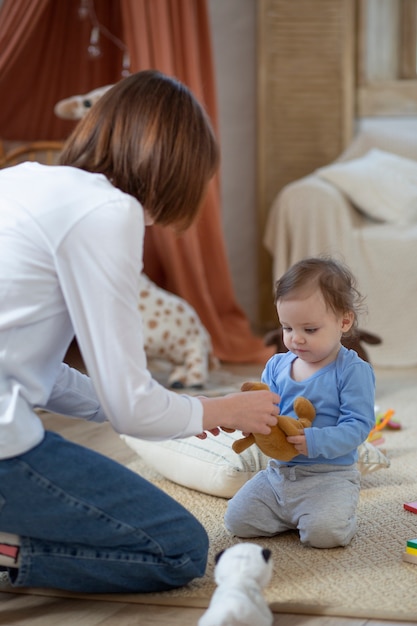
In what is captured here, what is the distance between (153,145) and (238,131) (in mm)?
2943

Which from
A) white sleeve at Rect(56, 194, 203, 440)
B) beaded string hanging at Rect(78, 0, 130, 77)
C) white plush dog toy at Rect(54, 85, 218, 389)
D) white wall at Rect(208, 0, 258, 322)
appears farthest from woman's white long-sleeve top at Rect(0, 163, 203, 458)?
white wall at Rect(208, 0, 258, 322)

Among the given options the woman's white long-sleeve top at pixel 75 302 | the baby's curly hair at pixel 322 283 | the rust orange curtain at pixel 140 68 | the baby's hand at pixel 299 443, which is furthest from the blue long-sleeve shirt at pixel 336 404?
the rust orange curtain at pixel 140 68

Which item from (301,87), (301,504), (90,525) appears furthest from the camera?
(301,87)

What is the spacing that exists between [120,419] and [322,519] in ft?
1.61

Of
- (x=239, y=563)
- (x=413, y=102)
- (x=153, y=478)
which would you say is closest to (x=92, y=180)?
(x=239, y=563)

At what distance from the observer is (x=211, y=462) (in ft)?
6.35

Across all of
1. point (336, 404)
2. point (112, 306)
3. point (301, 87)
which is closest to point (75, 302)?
point (112, 306)

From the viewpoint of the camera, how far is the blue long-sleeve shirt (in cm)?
162

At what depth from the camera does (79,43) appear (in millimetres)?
3553

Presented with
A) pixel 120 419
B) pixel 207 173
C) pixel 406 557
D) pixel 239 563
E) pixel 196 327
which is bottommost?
pixel 196 327

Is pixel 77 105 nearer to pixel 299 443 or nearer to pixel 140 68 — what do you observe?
pixel 140 68

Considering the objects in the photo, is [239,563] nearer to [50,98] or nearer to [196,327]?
[196,327]

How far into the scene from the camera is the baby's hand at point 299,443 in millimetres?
1592

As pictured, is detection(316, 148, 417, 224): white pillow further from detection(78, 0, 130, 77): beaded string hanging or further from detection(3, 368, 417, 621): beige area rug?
detection(3, 368, 417, 621): beige area rug
